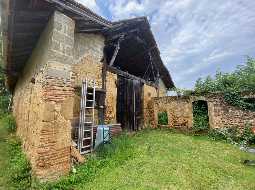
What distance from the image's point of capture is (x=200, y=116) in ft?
42.5

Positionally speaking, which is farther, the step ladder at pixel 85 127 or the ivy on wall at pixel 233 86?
the ivy on wall at pixel 233 86

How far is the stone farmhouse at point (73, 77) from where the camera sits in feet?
18.0

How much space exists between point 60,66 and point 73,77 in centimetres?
188

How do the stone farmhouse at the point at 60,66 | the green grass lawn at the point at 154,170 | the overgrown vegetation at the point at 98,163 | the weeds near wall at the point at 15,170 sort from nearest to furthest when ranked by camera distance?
1. the green grass lawn at the point at 154,170
2. the overgrown vegetation at the point at 98,163
3. the weeds near wall at the point at 15,170
4. the stone farmhouse at the point at 60,66

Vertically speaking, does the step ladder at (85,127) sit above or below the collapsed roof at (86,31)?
below

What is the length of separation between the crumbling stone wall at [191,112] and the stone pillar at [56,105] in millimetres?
8893

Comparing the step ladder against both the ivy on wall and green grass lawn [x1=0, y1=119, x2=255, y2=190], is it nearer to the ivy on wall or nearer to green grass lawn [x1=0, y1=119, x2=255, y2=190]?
green grass lawn [x1=0, y1=119, x2=255, y2=190]

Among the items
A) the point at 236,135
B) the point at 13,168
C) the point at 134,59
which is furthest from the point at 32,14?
the point at 236,135

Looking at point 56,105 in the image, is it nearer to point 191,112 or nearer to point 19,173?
point 19,173

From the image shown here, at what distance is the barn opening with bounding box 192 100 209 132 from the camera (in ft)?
41.4

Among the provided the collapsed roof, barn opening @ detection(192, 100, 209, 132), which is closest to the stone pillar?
the collapsed roof

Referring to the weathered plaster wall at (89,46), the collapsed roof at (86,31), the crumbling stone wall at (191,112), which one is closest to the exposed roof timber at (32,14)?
the collapsed roof at (86,31)

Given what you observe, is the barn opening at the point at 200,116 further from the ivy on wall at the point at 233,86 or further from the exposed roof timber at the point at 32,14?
the exposed roof timber at the point at 32,14

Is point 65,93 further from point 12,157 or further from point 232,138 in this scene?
point 232,138
